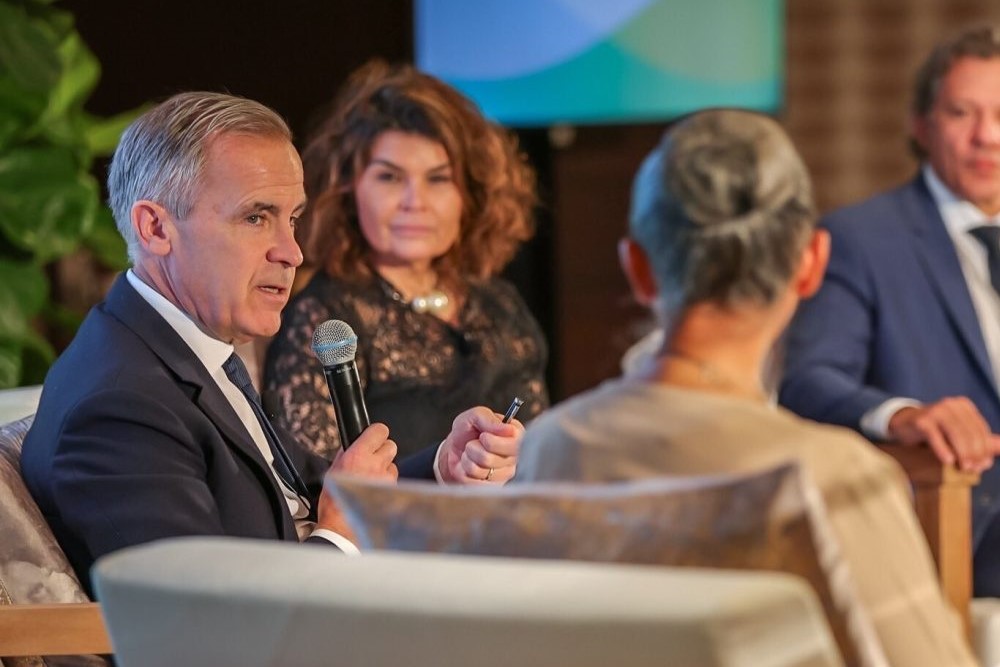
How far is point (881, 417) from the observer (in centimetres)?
268

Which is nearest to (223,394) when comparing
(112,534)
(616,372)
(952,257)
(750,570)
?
(112,534)

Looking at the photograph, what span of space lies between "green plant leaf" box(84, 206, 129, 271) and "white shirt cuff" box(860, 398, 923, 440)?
2246 mm

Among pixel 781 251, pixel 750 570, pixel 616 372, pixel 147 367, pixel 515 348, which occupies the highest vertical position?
pixel 781 251

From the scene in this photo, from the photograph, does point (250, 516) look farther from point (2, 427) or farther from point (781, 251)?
point (781, 251)

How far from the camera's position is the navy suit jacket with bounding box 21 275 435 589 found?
1876mm

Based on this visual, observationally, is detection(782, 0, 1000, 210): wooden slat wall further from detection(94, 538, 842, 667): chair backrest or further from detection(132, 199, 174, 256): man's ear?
detection(94, 538, 842, 667): chair backrest

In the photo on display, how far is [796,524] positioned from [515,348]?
206cm

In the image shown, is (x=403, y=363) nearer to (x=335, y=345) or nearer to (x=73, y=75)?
(x=335, y=345)

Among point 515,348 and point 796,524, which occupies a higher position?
point 796,524

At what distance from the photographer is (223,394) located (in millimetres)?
2074

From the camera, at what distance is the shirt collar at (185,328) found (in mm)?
2062

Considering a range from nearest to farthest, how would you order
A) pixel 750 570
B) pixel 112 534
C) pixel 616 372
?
pixel 750 570 < pixel 112 534 < pixel 616 372

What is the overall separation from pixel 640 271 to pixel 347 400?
3.02 feet

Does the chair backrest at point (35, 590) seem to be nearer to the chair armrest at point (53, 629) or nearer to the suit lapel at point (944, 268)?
the chair armrest at point (53, 629)
